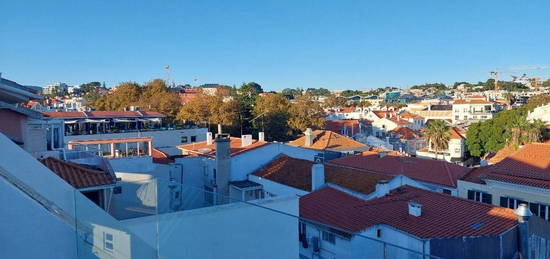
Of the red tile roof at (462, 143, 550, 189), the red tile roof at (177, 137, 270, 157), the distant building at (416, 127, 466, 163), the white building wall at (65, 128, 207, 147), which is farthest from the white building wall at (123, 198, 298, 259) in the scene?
the distant building at (416, 127, 466, 163)

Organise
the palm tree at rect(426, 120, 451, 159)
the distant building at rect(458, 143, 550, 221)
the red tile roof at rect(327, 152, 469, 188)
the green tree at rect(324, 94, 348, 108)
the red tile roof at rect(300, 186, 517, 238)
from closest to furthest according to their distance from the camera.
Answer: the red tile roof at rect(300, 186, 517, 238) → the distant building at rect(458, 143, 550, 221) → the red tile roof at rect(327, 152, 469, 188) → the palm tree at rect(426, 120, 451, 159) → the green tree at rect(324, 94, 348, 108)

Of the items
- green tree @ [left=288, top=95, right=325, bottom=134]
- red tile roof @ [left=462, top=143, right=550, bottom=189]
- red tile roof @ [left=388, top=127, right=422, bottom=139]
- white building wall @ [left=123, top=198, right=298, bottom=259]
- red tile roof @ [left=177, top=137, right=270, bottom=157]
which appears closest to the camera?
white building wall @ [left=123, top=198, right=298, bottom=259]

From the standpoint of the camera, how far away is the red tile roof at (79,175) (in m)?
5.46

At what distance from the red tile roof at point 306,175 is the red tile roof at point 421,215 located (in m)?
1.15

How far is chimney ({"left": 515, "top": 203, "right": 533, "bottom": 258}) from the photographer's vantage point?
7479 millimetres

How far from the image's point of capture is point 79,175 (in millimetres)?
5680

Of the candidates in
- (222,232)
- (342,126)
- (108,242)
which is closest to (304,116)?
(342,126)

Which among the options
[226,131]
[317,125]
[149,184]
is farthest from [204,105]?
[149,184]

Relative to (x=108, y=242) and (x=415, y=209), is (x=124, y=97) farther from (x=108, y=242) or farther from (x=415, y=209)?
(x=108, y=242)

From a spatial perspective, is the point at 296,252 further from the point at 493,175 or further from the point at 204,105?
the point at 204,105

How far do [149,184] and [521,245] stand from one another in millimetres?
6680

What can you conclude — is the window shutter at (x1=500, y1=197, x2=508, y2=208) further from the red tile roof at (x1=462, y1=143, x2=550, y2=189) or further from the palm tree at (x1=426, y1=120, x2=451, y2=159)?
the palm tree at (x1=426, y1=120, x2=451, y2=159)

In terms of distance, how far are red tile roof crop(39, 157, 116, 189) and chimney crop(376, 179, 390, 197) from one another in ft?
23.1

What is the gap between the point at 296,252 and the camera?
5883 mm
